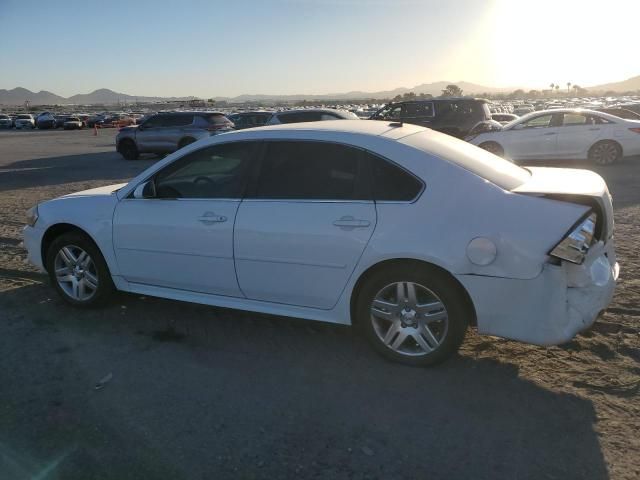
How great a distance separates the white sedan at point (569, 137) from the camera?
43.6ft

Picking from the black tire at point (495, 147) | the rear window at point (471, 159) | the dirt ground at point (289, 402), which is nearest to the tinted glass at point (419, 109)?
the black tire at point (495, 147)

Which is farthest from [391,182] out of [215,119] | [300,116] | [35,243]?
[215,119]

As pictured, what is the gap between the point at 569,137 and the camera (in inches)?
532

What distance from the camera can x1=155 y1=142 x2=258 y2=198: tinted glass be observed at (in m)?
4.22

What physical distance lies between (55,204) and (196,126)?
14568mm

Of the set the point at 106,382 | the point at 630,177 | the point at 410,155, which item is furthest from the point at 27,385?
the point at 630,177

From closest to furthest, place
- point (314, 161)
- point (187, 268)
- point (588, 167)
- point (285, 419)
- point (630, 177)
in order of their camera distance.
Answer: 1. point (285, 419)
2. point (314, 161)
3. point (187, 268)
4. point (630, 177)
5. point (588, 167)

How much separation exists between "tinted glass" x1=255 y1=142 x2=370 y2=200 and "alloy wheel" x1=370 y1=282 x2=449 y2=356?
2.30ft

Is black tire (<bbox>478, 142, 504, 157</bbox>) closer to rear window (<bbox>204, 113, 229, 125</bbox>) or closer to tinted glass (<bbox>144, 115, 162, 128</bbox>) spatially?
rear window (<bbox>204, 113, 229, 125</bbox>)

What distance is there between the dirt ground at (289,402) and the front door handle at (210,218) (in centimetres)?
92

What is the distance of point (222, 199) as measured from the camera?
166 inches

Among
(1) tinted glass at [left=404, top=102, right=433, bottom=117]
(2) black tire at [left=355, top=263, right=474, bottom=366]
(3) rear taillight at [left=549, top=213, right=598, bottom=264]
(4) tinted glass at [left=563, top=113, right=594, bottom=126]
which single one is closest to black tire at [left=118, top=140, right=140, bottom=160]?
(1) tinted glass at [left=404, top=102, right=433, bottom=117]

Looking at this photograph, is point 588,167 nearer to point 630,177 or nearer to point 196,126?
point 630,177

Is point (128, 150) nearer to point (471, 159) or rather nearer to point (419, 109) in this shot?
point (419, 109)
